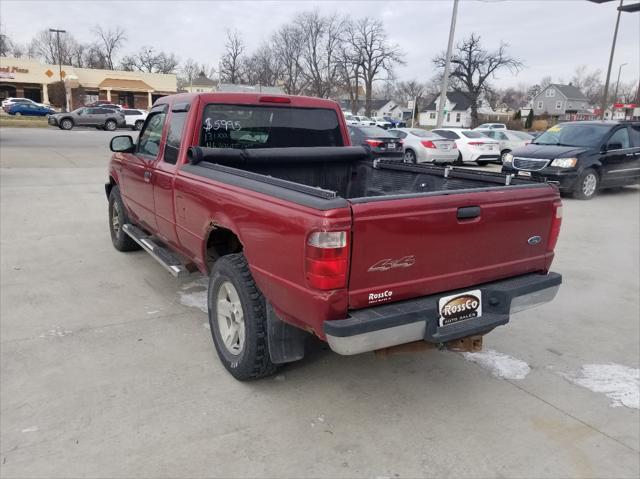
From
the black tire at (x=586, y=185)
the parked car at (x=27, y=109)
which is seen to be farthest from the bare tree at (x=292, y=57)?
the black tire at (x=586, y=185)

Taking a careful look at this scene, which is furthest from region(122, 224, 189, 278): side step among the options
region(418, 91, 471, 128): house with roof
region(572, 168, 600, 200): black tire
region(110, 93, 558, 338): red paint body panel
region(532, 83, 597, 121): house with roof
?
region(532, 83, 597, 121): house with roof

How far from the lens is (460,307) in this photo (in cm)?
294

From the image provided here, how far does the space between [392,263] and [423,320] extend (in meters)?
0.36

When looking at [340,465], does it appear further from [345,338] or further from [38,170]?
[38,170]

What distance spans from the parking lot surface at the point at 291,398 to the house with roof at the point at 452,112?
3454 inches

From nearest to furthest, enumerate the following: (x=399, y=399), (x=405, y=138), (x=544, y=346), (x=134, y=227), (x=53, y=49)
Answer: (x=399, y=399) → (x=544, y=346) → (x=134, y=227) → (x=405, y=138) → (x=53, y=49)

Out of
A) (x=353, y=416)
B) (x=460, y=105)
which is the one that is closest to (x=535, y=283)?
(x=353, y=416)

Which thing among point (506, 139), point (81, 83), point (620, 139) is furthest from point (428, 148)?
point (81, 83)

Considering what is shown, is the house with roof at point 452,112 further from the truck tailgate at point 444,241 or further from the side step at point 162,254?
the truck tailgate at point 444,241

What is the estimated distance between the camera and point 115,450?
8.95ft

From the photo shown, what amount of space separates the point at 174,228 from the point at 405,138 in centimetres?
1478

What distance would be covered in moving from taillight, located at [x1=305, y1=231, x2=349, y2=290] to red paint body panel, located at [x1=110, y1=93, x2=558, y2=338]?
0.12 feet

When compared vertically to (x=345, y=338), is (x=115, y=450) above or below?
below

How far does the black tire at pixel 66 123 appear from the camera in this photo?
32250 mm
